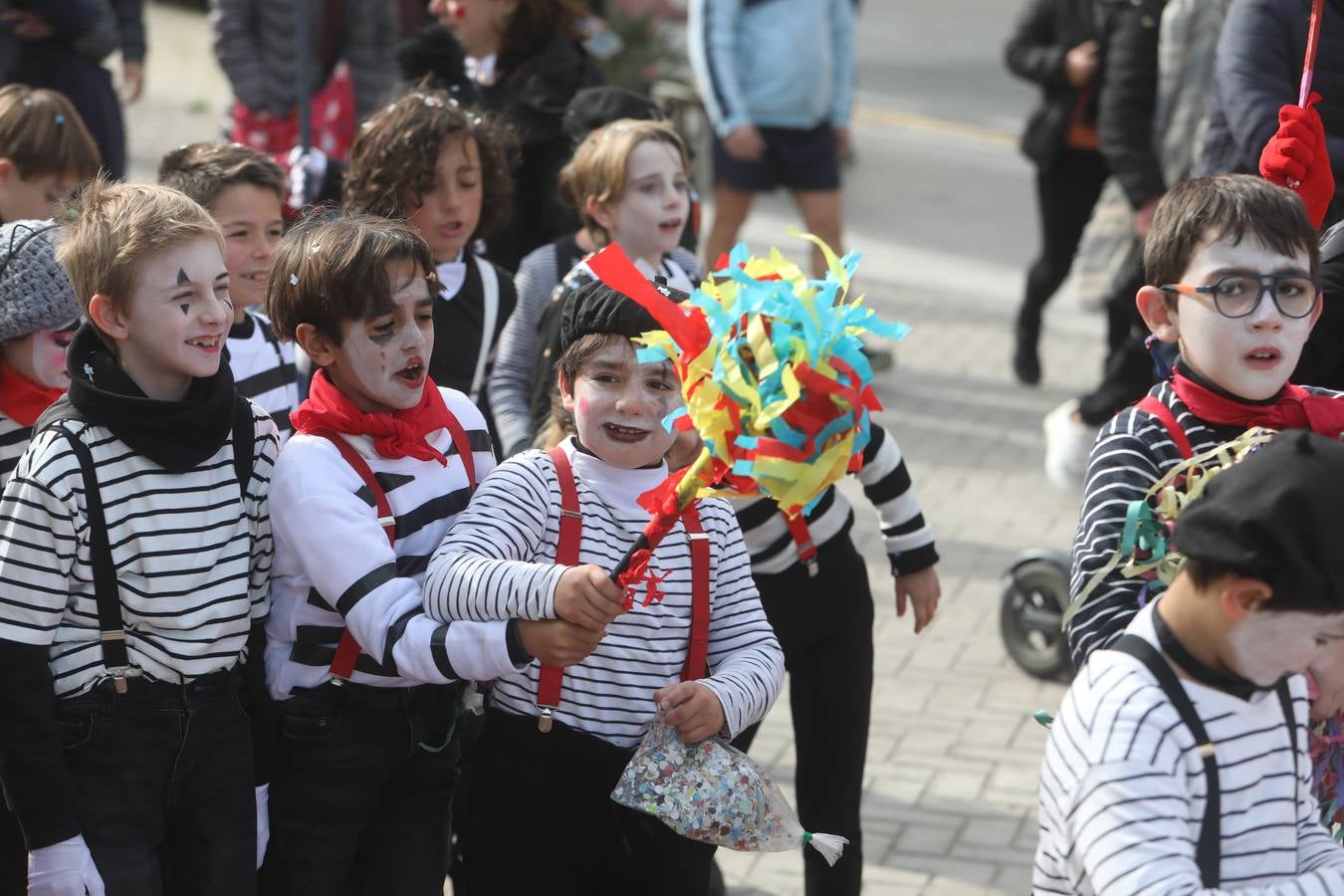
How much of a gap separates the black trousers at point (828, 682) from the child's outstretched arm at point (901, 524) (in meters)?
0.10

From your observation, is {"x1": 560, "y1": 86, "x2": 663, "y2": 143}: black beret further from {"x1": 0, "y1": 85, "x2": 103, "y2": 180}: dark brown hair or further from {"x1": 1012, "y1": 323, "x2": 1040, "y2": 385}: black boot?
{"x1": 1012, "y1": 323, "x2": 1040, "y2": 385}: black boot

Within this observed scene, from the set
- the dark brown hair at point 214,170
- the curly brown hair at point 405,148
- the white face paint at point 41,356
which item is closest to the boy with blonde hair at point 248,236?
the dark brown hair at point 214,170

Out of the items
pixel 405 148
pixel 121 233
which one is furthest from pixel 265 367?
pixel 121 233

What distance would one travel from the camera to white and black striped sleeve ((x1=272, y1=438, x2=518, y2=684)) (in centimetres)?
275

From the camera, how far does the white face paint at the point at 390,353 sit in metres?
2.96

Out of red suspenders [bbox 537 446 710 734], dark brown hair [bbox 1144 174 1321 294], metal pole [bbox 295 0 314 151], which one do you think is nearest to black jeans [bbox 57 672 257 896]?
red suspenders [bbox 537 446 710 734]

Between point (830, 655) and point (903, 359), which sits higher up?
point (830, 655)

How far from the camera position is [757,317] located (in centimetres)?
240

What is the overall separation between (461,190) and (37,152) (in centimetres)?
108

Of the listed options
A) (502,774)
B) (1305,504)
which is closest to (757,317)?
(1305,504)

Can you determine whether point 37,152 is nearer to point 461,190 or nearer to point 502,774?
point 461,190

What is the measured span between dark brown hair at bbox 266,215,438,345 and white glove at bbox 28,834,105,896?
94 centimetres

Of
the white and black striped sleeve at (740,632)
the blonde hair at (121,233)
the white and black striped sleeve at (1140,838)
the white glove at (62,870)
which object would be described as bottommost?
the white glove at (62,870)

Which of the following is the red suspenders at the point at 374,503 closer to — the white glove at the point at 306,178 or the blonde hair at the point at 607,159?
the blonde hair at the point at 607,159
